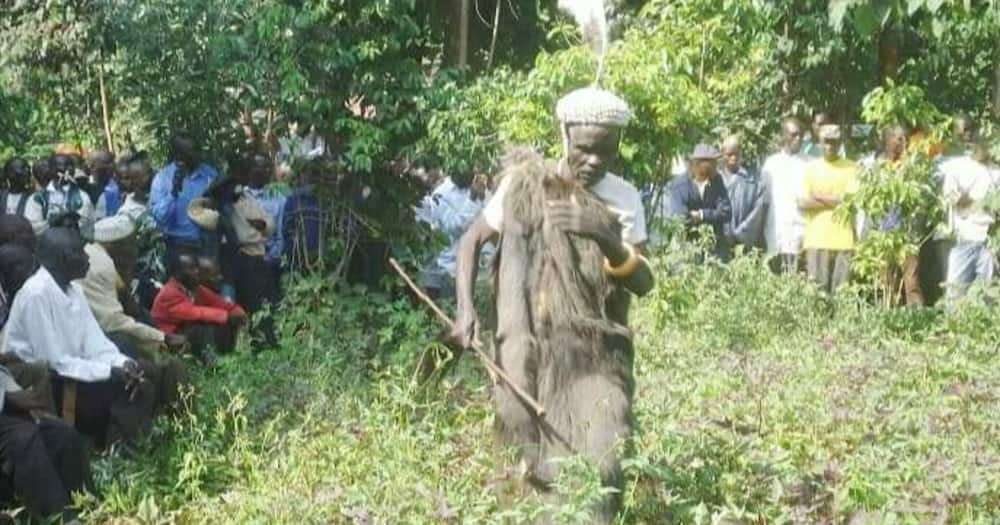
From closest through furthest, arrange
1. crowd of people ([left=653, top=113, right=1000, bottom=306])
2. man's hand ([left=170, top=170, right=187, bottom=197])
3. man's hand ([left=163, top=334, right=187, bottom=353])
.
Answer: man's hand ([left=163, top=334, right=187, bottom=353])
man's hand ([left=170, top=170, right=187, bottom=197])
crowd of people ([left=653, top=113, right=1000, bottom=306])

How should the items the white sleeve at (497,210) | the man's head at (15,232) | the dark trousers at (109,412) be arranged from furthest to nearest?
the man's head at (15,232) → the dark trousers at (109,412) → the white sleeve at (497,210)

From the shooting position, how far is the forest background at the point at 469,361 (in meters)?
6.51

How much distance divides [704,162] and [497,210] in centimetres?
812

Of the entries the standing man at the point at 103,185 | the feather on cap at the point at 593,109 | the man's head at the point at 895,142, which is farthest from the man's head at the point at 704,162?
the feather on cap at the point at 593,109

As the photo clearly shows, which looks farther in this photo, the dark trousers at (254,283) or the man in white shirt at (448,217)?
the man in white shirt at (448,217)

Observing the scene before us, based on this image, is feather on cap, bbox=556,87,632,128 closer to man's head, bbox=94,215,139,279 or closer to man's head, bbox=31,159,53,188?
man's head, bbox=94,215,139,279

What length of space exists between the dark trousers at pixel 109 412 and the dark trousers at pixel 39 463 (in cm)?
79

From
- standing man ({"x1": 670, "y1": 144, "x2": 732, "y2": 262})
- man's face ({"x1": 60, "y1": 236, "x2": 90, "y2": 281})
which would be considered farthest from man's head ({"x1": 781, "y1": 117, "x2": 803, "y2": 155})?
man's face ({"x1": 60, "y1": 236, "x2": 90, "y2": 281})

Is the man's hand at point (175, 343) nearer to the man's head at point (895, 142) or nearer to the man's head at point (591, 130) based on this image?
the man's head at point (591, 130)

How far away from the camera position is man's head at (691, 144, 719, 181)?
1409 cm

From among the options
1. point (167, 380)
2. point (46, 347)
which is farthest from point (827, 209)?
point (46, 347)

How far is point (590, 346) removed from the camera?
6113 mm

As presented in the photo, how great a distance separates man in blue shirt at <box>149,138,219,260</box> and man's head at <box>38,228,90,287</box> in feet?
11.2

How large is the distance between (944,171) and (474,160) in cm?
339
